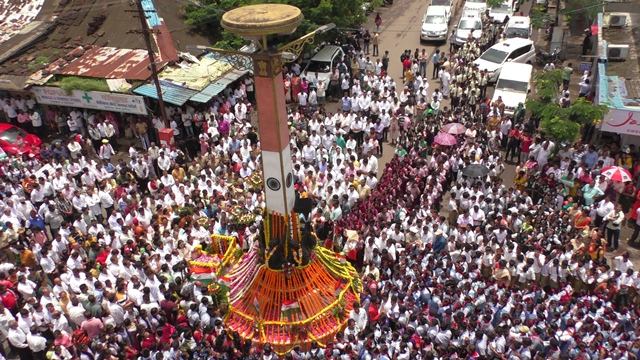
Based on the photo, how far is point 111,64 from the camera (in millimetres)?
20094

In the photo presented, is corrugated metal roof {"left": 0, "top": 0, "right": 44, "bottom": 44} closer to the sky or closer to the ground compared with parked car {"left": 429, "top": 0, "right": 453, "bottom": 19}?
closer to the sky

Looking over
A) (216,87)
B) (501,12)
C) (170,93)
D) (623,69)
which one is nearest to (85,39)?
(170,93)

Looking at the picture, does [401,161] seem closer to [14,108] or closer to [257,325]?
[257,325]

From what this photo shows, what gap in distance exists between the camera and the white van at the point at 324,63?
71.4 feet

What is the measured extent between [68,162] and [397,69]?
1331 centimetres

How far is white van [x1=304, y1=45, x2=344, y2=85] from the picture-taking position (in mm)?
21750

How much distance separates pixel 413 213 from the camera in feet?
44.4

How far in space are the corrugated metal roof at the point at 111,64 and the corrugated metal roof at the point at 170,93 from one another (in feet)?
1.40

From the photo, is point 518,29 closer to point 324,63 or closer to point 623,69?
point 623,69

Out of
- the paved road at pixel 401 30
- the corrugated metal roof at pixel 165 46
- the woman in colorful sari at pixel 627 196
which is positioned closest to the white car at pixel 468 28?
the paved road at pixel 401 30

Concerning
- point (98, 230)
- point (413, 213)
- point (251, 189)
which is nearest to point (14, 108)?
point (98, 230)

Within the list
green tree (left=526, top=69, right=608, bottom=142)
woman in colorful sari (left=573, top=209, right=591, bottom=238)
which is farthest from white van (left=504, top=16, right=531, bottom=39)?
woman in colorful sari (left=573, top=209, right=591, bottom=238)

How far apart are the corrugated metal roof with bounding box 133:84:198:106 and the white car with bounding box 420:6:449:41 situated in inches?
462

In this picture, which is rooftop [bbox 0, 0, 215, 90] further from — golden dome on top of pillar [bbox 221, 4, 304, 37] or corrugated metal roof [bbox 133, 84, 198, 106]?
golden dome on top of pillar [bbox 221, 4, 304, 37]
